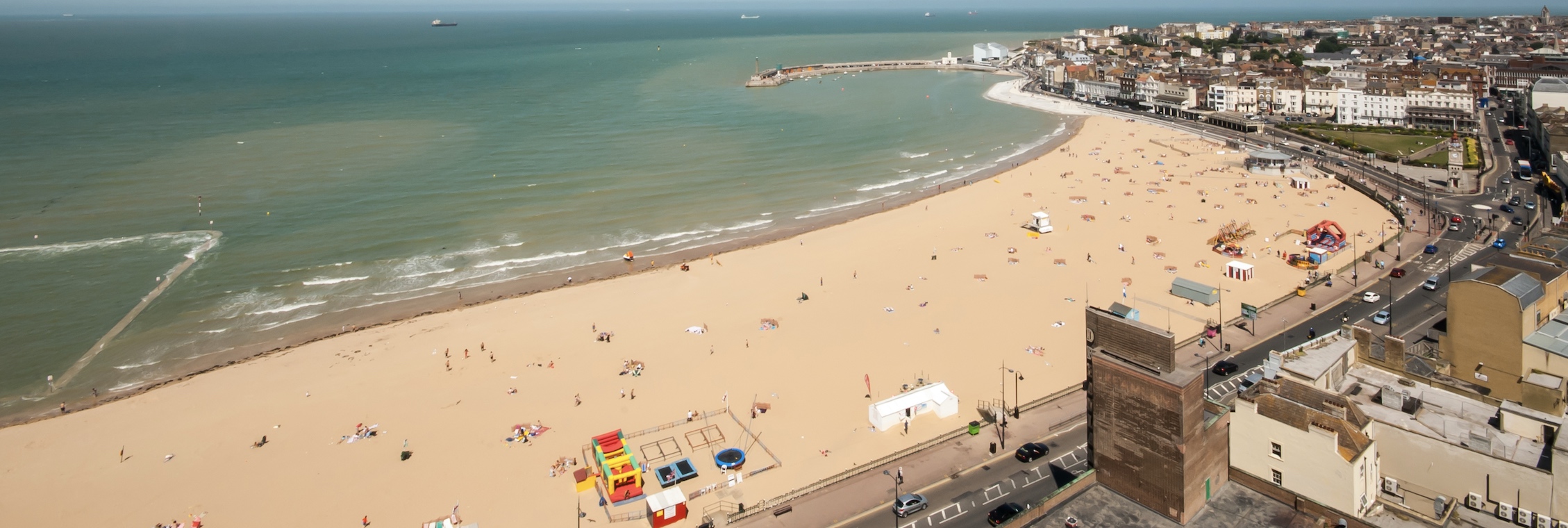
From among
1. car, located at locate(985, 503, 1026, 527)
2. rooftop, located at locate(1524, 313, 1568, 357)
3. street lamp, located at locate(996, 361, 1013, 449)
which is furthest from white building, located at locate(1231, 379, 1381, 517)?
rooftop, located at locate(1524, 313, 1568, 357)

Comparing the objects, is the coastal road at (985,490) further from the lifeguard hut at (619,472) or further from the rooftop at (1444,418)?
the rooftop at (1444,418)

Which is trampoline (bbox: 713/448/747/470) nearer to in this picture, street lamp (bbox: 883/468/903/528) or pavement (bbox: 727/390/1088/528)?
pavement (bbox: 727/390/1088/528)

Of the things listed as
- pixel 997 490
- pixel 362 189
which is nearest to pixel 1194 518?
pixel 997 490

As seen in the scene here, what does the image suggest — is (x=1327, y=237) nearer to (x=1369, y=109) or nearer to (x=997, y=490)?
(x=997, y=490)

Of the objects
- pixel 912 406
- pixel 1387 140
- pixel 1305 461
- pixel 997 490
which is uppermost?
pixel 1305 461

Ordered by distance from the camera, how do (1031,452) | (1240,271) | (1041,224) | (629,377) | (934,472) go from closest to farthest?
(934,472)
(1031,452)
(629,377)
(1240,271)
(1041,224)

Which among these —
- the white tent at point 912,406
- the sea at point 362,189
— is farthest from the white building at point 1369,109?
the white tent at point 912,406

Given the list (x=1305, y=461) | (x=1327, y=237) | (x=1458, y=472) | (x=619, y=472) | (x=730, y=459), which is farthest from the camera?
(x=1327, y=237)
